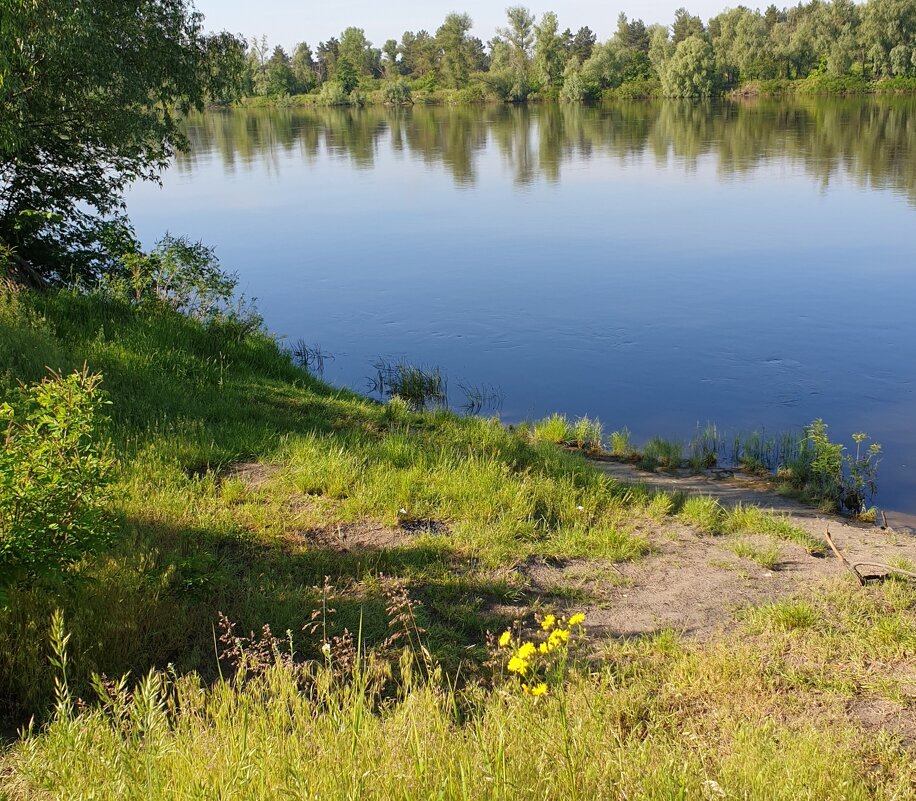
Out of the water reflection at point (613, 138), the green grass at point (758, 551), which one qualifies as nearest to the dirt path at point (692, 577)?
the green grass at point (758, 551)

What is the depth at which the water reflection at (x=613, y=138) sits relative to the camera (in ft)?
110

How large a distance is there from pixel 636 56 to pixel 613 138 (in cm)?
4627

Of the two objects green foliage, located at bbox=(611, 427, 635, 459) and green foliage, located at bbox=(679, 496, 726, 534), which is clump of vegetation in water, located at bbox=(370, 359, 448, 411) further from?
green foliage, located at bbox=(679, 496, 726, 534)

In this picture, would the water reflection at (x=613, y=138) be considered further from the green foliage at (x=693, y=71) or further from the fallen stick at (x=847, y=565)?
the fallen stick at (x=847, y=565)

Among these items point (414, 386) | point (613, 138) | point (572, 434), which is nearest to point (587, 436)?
point (572, 434)

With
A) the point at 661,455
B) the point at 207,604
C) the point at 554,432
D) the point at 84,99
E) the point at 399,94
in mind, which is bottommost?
the point at 661,455

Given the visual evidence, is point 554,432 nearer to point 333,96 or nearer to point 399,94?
point 399,94

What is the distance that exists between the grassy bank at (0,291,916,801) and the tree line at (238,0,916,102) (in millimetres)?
56602

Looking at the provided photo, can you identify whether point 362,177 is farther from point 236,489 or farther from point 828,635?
point 828,635

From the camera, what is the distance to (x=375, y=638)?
15.2ft

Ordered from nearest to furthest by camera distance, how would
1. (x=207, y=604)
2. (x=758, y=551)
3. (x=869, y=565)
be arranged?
1. (x=207, y=604)
2. (x=869, y=565)
3. (x=758, y=551)

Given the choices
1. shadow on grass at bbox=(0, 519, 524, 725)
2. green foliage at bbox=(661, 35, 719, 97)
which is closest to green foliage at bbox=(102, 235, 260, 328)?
shadow on grass at bbox=(0, 519, 524, 725)

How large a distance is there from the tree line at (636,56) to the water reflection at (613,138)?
24.3 ft

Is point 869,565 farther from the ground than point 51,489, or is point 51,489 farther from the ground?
point 51,489
